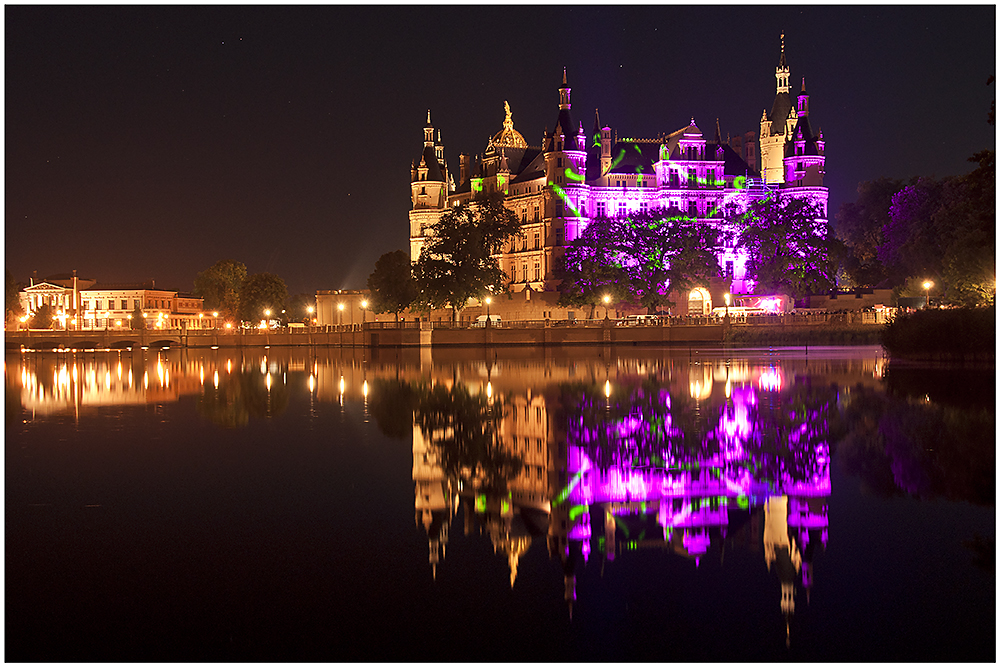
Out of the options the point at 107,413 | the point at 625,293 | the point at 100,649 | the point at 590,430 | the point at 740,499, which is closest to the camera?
the point at 100,649

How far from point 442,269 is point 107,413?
219 feet

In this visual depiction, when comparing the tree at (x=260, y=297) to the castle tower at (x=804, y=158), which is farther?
the tree at (x=260, y=297)

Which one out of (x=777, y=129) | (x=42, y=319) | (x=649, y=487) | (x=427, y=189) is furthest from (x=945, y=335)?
(x=42, y=319)

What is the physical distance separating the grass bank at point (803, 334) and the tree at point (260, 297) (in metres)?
67.2

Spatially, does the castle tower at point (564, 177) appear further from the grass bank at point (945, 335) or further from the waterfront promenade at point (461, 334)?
the grass bank at point (945, 335)

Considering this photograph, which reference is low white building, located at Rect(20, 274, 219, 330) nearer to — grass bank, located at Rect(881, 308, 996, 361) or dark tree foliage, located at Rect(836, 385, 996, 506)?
grass bank, located at Rect(881, 308, 996, 361)

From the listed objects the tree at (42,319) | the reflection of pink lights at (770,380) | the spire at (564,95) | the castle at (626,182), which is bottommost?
the reflection of pink lights at (770,380)

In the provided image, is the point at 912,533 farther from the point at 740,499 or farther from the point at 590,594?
the point at 590,594

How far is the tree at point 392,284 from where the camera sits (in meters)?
102

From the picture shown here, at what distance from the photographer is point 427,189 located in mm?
130625

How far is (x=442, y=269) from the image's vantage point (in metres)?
91.8

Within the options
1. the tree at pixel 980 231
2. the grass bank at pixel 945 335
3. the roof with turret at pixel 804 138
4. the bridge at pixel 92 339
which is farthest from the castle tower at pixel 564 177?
the grass bank at pixel 945 335

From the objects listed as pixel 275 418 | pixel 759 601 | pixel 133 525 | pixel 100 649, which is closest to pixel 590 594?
pixel 759 601

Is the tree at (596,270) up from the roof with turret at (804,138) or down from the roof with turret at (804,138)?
down
